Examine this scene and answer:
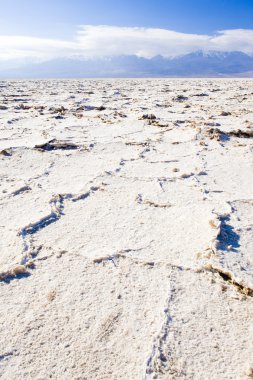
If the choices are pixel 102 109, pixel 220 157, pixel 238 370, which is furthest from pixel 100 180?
pixel 102 109

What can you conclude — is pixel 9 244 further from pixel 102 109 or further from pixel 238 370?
pixel 102 109

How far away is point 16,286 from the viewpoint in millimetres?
1649

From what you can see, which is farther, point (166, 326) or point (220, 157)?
point (220, 157)

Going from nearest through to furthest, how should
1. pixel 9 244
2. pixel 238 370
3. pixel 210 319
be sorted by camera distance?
pixel 238 370 → pixel 210 319 → pixel 9 244

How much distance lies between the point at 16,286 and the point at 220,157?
2.64 meters

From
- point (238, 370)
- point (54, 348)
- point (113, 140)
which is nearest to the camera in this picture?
point (238, 370)

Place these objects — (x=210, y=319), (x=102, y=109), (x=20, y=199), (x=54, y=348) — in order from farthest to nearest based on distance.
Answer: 1. (x=102, y=109)
2. (x=20, y=199)
3. (x=210, y=319)
4. (x=54, y=348)

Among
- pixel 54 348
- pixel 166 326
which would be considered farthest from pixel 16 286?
pixel 166 326

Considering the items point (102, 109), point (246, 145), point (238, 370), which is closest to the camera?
point (238, 370)

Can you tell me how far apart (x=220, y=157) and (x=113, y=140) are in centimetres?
149

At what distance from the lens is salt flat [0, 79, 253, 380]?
1274 millimetres

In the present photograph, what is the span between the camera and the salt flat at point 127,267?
4.18ft

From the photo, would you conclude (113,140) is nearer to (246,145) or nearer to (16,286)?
(246,145)

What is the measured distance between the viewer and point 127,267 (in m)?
1.77
